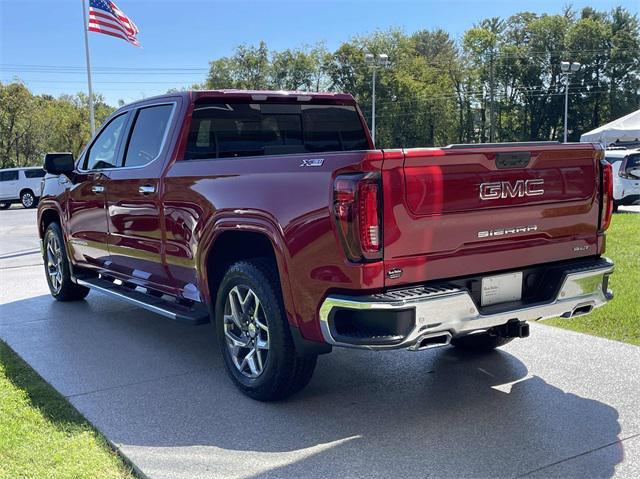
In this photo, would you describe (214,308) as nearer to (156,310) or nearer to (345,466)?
(156,310)

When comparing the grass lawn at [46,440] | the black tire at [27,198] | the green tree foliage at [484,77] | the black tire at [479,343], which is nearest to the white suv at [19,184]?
the black tire at [27,198]

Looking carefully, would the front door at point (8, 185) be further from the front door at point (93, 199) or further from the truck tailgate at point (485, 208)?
the truck tailgate at point (485, 208)

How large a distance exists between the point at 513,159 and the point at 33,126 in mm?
48657

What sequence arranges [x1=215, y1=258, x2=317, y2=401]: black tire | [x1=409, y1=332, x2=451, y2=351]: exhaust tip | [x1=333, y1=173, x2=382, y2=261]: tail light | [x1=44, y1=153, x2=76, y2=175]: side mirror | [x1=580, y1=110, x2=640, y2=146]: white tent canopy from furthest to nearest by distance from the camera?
[x1=580, y1=110, x2=640, y2=146]: white tent canopy, [x1=44, y1=153, x2=76, y2=175]: side mirror, [x1=215, y1=258, x2=317, y2=401]: black tire, [x1=409, y1=332, x2=451, y2=351]: exhaust tip, [x1=333, y1=173, x2=382, y2=261]: tail light

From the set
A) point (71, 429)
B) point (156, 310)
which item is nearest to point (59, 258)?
point (156, 310)

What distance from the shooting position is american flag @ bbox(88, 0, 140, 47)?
60.4ft

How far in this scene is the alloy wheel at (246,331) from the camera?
3982 millimetres

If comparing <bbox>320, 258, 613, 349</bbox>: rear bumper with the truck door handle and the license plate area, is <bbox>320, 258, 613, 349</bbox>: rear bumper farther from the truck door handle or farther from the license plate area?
the truck door handle

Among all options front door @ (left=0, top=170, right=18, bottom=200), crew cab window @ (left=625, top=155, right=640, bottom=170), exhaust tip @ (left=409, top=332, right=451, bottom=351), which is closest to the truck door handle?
exhaust tip @ (left=409, top=332, right=451, bottom=351)

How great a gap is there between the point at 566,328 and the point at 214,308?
3.14 m

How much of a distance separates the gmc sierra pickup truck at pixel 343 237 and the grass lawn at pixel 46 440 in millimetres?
982

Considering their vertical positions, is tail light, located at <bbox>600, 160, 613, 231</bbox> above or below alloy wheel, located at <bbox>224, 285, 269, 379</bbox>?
above

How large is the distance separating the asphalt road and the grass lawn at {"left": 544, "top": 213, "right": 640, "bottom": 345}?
0.25 metres

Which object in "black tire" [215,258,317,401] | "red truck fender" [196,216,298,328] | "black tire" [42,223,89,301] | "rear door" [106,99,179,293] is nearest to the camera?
"red truck fender" [196,216,298,328]
